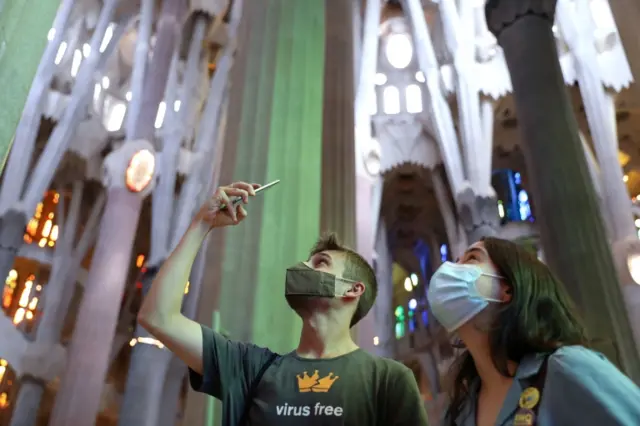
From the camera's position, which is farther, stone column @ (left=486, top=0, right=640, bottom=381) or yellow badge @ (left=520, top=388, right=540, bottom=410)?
stone column @ (left=486, top=0, right=640, bottom=381)

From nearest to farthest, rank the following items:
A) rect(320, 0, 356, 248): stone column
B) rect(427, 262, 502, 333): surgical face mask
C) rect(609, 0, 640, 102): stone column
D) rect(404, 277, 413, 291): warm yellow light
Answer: rect(427, 262, 502, 333): surgical face mask
rect(320, 0, 356, 248): stone column
rect(609, 0, 640, 102): stone column
rect(404, 277, 413, 291): warm yellow light

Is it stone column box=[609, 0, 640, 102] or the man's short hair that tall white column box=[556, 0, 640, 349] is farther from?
the man's short hair

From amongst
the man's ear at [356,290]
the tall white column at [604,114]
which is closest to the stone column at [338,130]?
the man's ear at [356,290]

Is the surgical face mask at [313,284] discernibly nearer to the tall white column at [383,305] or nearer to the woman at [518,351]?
the woman at [518,351]

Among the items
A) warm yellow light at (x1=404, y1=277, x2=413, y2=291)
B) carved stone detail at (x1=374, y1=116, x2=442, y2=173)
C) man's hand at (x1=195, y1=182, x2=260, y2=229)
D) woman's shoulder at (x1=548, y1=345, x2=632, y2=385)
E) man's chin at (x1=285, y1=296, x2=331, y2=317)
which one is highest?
carved stone detail at (x1=374, y1=116, x2=442, y2=173)

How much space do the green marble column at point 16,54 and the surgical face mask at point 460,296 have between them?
1983 millimetres

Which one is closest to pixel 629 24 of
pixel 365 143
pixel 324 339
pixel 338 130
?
pixel 338 130

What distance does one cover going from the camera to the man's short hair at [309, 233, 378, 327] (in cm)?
186

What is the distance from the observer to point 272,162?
3521mm

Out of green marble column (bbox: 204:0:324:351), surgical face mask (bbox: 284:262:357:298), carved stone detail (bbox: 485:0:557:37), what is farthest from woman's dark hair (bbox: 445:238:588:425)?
carved stone detail (bbox: 485:0:557:37)

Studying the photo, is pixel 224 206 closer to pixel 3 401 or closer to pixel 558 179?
pixel 558 179

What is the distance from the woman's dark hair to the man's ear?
439 millimetres

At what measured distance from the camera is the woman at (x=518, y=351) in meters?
1.13

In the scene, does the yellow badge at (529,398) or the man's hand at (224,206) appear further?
the man's hand at (224,206)
